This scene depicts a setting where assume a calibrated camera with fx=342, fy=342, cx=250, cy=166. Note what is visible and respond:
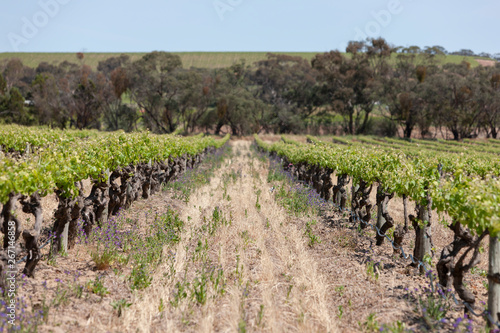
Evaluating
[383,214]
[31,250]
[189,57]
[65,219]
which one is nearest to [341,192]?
[383,214]

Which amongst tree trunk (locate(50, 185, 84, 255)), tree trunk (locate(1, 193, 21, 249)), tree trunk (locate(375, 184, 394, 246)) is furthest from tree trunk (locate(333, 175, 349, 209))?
tree trunk (locate(1, 193, 21, 249))

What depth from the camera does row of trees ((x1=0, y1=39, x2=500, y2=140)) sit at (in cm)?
4859

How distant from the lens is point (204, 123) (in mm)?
63125

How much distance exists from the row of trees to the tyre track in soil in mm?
42828

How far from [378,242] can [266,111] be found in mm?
57938

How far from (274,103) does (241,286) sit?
66.3 meters

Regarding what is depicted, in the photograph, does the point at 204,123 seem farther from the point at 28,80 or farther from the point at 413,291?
the point at 413,291

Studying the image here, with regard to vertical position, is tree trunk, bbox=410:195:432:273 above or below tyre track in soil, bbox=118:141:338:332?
above

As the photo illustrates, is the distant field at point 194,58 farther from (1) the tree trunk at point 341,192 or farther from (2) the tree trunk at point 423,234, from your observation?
(2) the tree trunk at point 423,234

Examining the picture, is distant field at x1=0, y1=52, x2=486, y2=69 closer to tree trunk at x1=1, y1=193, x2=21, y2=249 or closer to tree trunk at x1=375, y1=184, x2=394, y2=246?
tree trunk at x1=375, y1=184, x2=394, y2=246

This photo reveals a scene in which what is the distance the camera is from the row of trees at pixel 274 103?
4859cm

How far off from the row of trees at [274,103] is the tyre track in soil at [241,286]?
141 ft

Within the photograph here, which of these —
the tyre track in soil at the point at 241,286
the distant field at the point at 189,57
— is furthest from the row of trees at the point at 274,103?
the distant field at the point at 189,57

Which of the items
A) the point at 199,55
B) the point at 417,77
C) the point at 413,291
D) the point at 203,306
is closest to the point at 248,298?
the point at 203,306
